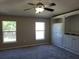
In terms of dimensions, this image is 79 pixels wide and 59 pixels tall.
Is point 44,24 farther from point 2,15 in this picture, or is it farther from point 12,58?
point 12,58

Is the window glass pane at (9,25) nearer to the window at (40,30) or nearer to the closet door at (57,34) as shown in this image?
the window at (40,30)

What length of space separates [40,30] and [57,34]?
1.45 m

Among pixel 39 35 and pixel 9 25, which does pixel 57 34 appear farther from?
pixel 9 25

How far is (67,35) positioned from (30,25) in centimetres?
280

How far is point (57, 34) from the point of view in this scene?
6.37 m

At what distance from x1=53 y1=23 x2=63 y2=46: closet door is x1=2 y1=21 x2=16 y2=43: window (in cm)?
298

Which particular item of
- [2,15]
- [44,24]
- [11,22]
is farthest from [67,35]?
[2,15]

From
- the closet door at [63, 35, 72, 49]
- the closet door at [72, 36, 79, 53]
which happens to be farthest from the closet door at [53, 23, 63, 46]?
the closet door at [72, 36, 79, 53]

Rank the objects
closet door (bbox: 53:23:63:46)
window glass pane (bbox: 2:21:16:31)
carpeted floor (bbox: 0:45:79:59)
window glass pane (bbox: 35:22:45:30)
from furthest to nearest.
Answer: window glass pane (bbox: 35:22:45:30) < closet door (bbox: 53:23:63:46) < window glass pane (bbox: 2:21:16:31) < carpeted floor (bbox: 0:45:79:59)

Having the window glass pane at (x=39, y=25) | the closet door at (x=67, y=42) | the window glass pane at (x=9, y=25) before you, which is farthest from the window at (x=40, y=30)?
the closet door at (x=67, y=42)

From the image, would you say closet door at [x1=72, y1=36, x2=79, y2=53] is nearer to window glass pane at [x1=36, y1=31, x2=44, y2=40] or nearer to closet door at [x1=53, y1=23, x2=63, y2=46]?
closet door at [x1=53, y1=23, x2=63, y2=46]

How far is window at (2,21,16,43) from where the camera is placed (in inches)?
231

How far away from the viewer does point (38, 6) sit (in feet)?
10.1

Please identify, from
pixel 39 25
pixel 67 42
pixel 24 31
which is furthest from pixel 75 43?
pixel 24 31
